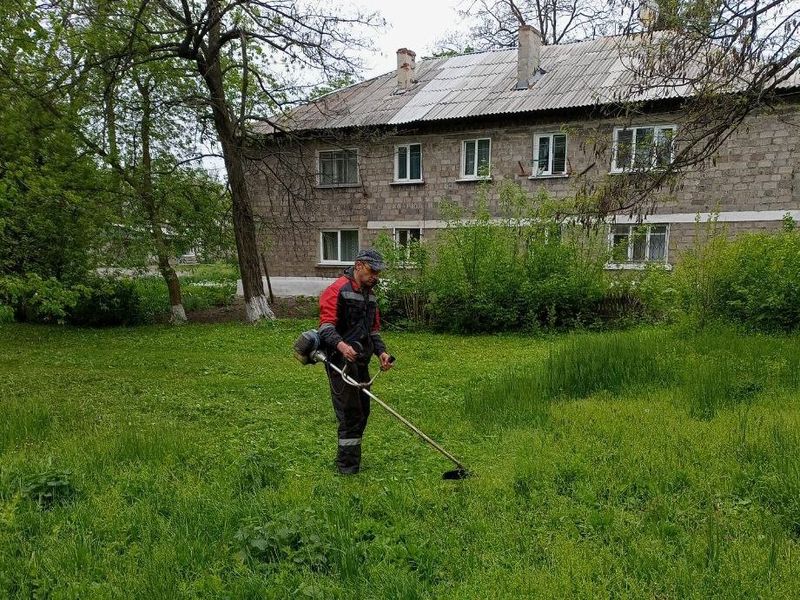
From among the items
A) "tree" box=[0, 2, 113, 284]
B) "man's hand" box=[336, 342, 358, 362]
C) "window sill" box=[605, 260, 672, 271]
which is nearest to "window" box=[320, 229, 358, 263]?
"tree" box=[0, 2, 113, 284]

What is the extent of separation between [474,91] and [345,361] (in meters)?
16.0

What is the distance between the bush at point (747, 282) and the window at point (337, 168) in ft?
39.7

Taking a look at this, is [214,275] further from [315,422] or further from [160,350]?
[315,422]

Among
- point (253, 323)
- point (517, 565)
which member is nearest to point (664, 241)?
point (253, 323)

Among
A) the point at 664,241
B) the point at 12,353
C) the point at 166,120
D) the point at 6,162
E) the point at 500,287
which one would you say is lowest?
the point at 12,353

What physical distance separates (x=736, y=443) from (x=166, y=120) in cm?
1379

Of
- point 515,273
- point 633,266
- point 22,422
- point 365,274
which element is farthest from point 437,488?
point 633,266

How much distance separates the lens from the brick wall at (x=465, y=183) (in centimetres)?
1441

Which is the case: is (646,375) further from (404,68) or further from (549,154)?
(404,68)

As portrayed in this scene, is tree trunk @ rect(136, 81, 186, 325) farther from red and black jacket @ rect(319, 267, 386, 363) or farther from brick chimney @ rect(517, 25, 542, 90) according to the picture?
brick chimney @ rect(517, 25, 542, 90)

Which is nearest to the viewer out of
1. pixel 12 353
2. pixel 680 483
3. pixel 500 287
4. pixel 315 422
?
pixel 680 483

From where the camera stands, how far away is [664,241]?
52.0 ft

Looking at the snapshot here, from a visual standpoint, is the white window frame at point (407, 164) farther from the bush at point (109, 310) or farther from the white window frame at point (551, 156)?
the bush at point (109, 310)

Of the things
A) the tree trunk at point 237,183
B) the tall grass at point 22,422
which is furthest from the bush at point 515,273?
the tall grass at point 22,422
